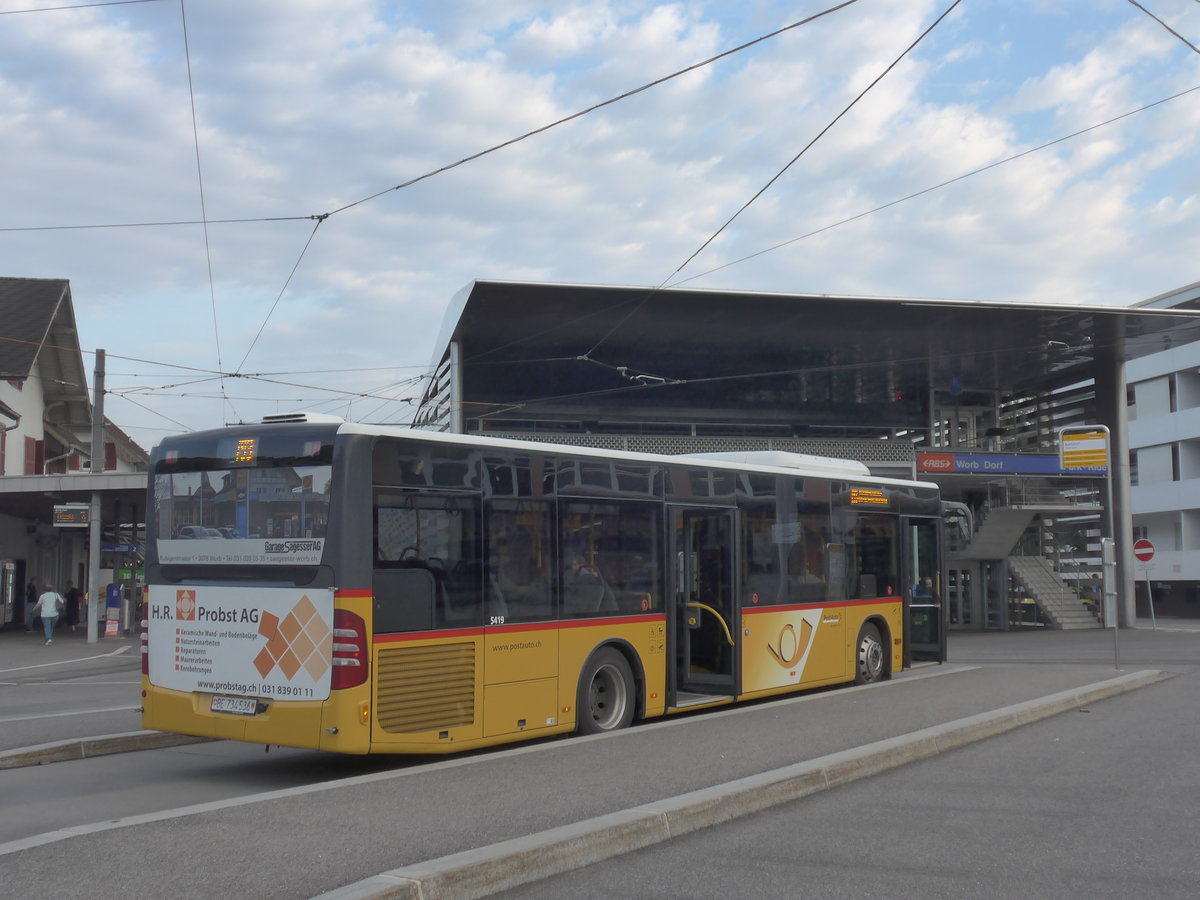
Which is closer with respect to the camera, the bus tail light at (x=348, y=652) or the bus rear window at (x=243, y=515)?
the bus tail light at (x=348, y=652)

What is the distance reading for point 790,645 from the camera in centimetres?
1432

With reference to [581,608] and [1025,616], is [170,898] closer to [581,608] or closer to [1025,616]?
[581,608]

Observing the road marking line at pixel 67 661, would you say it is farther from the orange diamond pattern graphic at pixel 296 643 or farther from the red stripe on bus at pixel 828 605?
the orange diamond pattern graphic at pixel 296 643

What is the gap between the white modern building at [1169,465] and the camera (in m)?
56.1

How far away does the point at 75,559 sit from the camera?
167ft

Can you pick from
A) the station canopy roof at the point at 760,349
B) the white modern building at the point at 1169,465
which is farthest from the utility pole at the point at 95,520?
the white modern building at the point at 1169,465

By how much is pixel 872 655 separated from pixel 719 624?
12.0ft

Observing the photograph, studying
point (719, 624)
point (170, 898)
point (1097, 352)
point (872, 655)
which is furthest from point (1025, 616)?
point (170, 898)

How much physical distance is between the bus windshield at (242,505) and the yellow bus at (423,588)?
0.6 inches

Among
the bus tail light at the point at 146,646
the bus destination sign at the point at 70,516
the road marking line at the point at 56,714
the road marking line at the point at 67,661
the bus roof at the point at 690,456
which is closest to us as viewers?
the bus roof at the point at 690,456

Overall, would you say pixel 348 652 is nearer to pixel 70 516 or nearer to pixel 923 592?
pixel 923 592

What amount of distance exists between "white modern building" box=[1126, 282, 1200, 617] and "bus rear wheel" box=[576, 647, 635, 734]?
49.5 metres

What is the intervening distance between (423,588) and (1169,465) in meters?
56.2

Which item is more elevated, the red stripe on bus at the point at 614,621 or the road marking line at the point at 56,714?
the red stripe on bus at the point at 614,621
